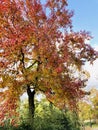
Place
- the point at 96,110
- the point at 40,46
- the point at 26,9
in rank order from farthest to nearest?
the point at 96,110, the point at 26,9, the point at 40,46

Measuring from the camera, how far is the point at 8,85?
1916 centimetres

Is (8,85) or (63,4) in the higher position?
(63,4)

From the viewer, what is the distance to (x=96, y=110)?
6806 centimetres

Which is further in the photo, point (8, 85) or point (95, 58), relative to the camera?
point (95, 58)

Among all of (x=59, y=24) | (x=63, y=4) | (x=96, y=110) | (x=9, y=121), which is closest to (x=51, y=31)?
(x=59, y=24)

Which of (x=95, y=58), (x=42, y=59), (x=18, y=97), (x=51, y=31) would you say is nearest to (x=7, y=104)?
(x=18, y=97)

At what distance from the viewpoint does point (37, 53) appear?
19.5 metres

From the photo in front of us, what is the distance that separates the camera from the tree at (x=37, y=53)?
739 inches

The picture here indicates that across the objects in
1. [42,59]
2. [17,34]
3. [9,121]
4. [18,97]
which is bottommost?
[9,121]

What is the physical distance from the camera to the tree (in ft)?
61.6

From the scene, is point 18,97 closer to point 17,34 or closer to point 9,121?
point 9,121

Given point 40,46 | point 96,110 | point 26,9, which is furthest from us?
point 96,110

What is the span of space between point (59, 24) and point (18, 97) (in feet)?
15.7

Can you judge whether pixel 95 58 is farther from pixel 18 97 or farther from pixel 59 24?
pixel 18 97
